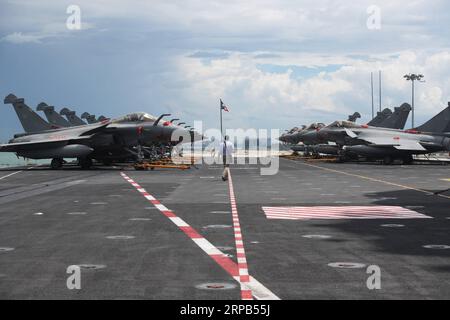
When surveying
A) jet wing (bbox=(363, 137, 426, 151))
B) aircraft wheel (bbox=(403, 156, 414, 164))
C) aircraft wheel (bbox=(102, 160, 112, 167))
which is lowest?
aircraft wheel (bbox=(403, 156, 414, 164))

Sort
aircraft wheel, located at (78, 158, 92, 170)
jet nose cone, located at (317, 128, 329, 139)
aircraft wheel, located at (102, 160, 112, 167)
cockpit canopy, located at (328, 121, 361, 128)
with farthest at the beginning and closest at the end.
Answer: jet nose cone, located at (317, 128, 329, 139)
cockpit canopy, located at (328, 121, 361, 128)
aircraft wheel, located at (102, 160, 112, 167)
aircraft wheel, located at (78, 158, 92, 170)

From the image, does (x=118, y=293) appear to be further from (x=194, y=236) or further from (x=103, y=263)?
(x=194, y=236)

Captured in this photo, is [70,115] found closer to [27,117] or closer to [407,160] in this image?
[27,117]

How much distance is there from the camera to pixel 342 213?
17.1 metres

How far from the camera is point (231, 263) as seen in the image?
9.74 metres

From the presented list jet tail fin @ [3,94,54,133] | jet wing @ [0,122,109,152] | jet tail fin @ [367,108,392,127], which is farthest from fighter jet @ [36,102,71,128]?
jet tail fin @ [367,108,392,127]

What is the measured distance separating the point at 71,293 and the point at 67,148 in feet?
130

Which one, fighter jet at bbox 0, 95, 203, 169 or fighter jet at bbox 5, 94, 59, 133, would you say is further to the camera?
fighter jet at bbox 5, 94, 59, 133

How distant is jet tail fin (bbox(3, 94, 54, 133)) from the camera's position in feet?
176

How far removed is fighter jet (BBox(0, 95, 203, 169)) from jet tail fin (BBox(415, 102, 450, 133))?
22.0 metres

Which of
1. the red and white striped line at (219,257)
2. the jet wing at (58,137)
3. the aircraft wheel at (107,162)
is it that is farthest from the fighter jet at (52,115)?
the red and white striped line at (219,257)

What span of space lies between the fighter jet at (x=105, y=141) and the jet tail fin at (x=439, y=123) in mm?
22003

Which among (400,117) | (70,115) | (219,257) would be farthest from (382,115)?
(219,257)

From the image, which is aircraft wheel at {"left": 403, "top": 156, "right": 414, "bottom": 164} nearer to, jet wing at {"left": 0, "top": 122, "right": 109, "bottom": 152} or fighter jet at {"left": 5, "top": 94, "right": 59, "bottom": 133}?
jet wing at {"left": 0, "top": 122, "right": 109, "bottom": 152}
